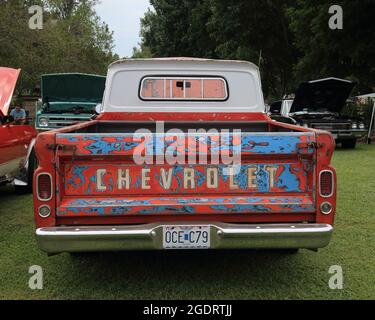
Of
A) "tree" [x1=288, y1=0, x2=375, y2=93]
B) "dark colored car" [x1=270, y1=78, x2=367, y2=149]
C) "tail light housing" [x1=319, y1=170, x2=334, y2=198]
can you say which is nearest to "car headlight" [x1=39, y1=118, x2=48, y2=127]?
"dark colored car" [x1=270, y1=78, x2=367, y2=149]

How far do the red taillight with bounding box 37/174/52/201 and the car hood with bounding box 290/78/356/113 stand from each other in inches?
477

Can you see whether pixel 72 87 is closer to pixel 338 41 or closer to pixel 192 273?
pixel 338 41

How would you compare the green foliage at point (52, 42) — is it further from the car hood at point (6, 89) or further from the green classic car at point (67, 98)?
the car hood at point (6, 89)

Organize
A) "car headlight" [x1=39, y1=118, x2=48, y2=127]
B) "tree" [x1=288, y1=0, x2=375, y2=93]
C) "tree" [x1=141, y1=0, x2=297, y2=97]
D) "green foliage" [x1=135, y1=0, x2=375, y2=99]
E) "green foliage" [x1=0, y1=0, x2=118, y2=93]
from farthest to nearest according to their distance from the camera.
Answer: "tree" [x1=141, y1=0, x2=297, y2=97] → "green foliage" [x1=0, y1=0, x2=118, y2=93] → "green foliage" [x1=135, y1=0, x2=375, y2=99] → "tree" [x1=288, y1=0, x2=375, y2=93] → "car headlight" [x1=39, y1=118, x2=48, y2=127]

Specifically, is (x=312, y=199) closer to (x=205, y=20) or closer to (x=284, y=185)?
(x=284, y=185)

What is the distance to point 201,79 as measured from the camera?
216 inches

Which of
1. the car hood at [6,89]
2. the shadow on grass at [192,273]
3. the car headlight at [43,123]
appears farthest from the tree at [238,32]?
the shadow on grass at [192,273]

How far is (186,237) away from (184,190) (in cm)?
35

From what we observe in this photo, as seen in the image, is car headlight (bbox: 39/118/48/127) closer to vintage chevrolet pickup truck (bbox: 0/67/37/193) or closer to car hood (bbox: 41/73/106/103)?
car hood (bbox: 41/73/106/103)

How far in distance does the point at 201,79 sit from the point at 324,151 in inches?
88.4

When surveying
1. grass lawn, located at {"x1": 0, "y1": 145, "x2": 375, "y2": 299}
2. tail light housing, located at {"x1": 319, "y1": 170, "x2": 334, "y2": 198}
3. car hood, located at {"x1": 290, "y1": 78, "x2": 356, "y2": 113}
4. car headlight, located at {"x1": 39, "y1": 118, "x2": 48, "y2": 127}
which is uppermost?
A: car hood, located at {"x1": 290, "y1": 78, "x2": 356, "y2": 113}

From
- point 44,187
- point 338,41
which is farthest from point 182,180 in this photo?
point 338,41

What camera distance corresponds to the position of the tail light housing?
11.8ft

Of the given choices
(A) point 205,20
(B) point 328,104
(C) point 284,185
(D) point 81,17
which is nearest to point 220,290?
(C) point 284,185
